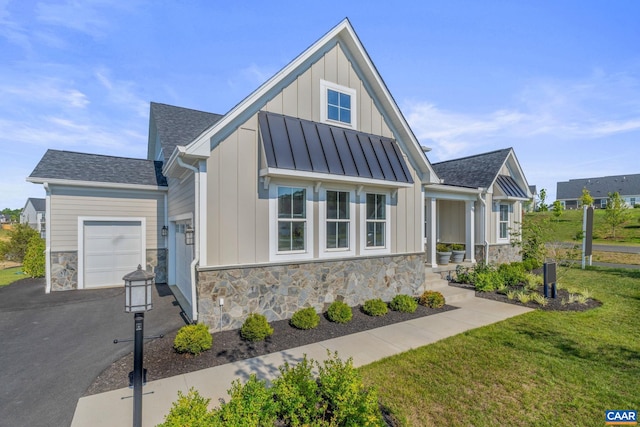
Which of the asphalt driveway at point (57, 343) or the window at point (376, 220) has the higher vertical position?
the window at point (376, 220)

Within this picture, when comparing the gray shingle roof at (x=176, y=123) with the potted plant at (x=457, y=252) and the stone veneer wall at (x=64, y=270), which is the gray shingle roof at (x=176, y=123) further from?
the potted plant at (x=457, y=252)

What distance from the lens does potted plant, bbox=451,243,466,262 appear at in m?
13.0

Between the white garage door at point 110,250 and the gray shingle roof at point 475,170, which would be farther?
the gray shingle roof at point 475,170

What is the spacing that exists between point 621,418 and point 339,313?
475 cm

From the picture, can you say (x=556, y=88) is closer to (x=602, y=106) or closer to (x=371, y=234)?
(x=602, y=106)

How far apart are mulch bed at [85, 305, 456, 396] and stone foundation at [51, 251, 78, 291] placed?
653 cm

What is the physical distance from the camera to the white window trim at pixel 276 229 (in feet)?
22.3

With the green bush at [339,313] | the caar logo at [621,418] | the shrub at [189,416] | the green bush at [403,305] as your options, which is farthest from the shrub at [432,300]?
the shrub at [189,416]

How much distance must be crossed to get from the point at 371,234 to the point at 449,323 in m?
3.08

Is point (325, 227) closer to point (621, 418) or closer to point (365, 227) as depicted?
point (365, 227)

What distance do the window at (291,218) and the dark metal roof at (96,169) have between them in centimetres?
642

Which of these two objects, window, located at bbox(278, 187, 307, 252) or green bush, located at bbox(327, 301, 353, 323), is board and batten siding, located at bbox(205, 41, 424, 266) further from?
green bush, located at bbox(327, 301, 353, 323)

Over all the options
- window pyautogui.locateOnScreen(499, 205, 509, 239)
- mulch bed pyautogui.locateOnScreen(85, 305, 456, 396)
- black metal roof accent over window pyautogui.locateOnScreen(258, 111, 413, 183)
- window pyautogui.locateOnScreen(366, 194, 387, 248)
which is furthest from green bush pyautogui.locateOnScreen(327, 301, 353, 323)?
window pyautogui.locateOnScreen(499, 205, 509, 239)

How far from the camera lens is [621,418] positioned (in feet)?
11.9
